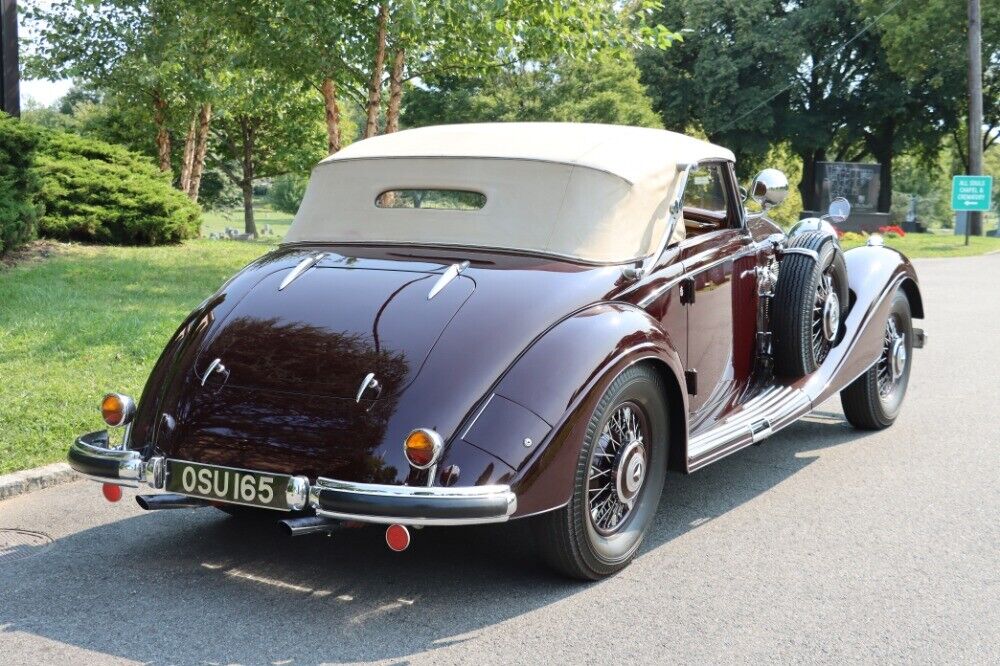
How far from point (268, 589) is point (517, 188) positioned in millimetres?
1989

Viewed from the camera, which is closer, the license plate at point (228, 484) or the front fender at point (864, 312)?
the license plate at point (228, 484)

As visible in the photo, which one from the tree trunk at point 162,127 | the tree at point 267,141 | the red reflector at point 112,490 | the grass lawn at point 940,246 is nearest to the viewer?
the red reflector at point 112,490

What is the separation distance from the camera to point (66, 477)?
577cm

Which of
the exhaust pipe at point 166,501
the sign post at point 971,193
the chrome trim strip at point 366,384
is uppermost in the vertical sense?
the sign post at point 971,193

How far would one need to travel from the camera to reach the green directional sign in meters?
30.8

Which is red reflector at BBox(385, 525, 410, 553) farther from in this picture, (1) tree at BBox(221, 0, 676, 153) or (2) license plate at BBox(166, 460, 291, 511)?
(1) tree at BBox(221, 0, 676, 153)

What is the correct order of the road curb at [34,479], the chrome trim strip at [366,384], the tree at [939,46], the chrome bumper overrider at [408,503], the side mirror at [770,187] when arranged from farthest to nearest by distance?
the tree at [939,46] → the side mirror at [770,187] → the road curb at [34,479] → the chrome trim strip at [366,384] → the chrome bumper overrider at [408,503]

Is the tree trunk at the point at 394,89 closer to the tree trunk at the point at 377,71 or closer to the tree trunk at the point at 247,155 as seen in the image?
the tree trunk at the point at 377,71

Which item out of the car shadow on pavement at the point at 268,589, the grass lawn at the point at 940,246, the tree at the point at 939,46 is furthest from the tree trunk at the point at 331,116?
the tree at the point at 939,46

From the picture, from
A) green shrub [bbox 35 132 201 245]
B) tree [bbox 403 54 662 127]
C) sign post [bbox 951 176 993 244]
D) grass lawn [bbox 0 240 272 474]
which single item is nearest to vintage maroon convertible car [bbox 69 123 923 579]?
grass lawn [bbox 0 240 272 474]

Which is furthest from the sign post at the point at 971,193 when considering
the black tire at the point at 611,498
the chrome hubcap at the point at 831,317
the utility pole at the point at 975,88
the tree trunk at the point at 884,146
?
the black tire at the point at 611,498

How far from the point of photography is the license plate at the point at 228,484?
3.92 meters

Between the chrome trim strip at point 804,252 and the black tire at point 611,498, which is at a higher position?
the chrome trim strip at point 804,252

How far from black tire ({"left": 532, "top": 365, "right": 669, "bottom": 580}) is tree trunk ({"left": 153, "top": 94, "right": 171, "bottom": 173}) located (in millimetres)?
20194
